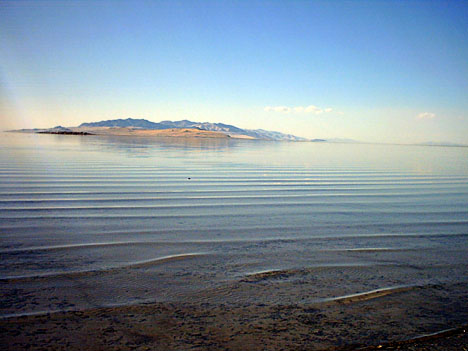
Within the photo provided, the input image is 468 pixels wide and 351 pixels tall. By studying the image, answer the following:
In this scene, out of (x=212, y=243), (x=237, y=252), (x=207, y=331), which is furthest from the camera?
(x=212, y=243)

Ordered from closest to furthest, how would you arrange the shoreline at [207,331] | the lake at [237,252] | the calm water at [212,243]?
the shoreline at [207,331] → the lake at [237,252] → the calm water at [212,243]

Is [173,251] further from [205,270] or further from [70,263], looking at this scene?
[70,263]

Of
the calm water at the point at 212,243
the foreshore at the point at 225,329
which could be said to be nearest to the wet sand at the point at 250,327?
the foreshore at the point at 225,329

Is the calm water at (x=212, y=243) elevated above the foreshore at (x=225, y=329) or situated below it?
above

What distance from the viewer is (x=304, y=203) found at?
9961mm

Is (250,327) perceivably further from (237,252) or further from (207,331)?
(237,252)

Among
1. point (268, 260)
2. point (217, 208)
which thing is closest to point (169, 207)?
point (217, 208)

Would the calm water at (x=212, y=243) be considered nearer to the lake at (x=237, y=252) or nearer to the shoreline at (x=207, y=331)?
the lake at (x=237, y=252)

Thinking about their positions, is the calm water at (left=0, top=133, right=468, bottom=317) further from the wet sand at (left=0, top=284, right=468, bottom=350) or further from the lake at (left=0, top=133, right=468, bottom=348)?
the wet sand at (left=0, top=284, right=468, bottom=350)

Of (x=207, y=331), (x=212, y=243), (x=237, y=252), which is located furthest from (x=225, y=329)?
(x=212, y=243)

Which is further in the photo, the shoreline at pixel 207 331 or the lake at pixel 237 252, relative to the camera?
the lake at pixel 237 252

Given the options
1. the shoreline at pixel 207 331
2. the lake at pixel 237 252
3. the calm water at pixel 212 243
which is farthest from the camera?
the calm water at pixel 212 243

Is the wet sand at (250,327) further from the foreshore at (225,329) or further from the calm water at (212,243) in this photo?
the calm water at (212,243)

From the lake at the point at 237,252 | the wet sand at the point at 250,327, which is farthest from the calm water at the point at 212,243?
the wet sand at the point at 250,327
